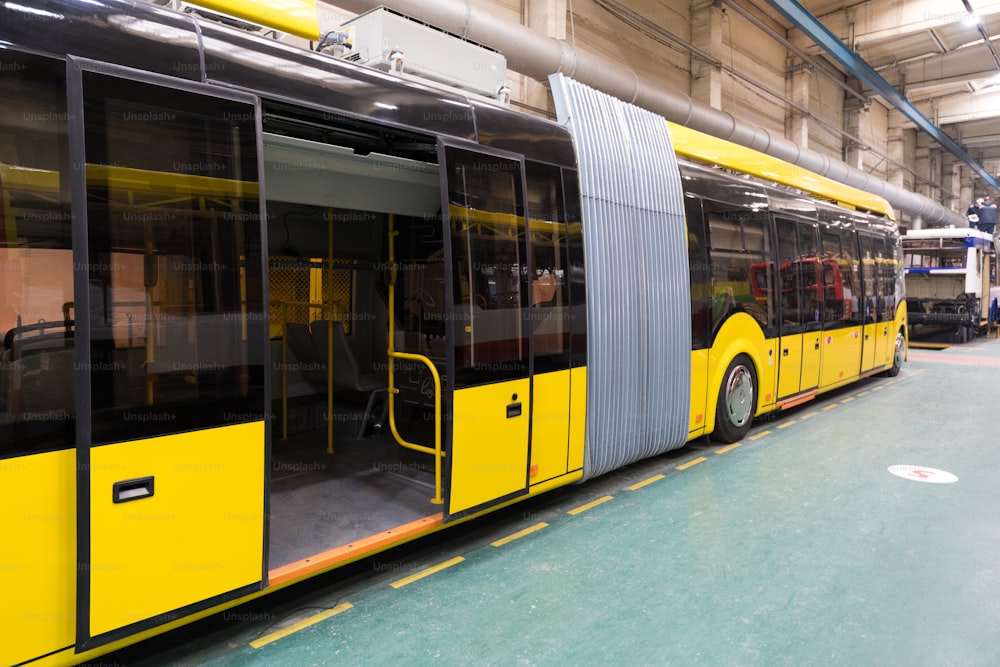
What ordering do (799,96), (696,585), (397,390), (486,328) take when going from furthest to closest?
1. (799,96)
2. (397,390)
3. (486,328)
4. (696,585)

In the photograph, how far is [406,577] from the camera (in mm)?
3395

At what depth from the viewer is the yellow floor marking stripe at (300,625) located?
2.76 meters

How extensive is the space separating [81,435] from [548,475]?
2.75 metres

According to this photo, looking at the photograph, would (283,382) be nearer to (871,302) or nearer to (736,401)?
(736,401)

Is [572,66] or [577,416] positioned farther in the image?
[572,66]

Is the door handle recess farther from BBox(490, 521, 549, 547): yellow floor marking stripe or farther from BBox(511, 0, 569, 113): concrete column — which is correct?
BBox(511, 0, 569, 113): concrete column

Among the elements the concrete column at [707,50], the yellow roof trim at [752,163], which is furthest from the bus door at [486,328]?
the concrete column at [707,50]

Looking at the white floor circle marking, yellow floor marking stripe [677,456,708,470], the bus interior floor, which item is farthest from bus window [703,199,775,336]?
the bus interior floor

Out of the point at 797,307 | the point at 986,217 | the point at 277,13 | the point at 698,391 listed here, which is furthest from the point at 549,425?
the point at 986,217

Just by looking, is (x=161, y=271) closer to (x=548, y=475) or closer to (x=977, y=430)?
(x=548, y=475)

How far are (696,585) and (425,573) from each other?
5.01 feet

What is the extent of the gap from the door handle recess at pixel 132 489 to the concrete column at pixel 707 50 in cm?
1216

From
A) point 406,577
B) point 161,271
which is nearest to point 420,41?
point 161,271

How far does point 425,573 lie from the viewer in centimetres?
344
